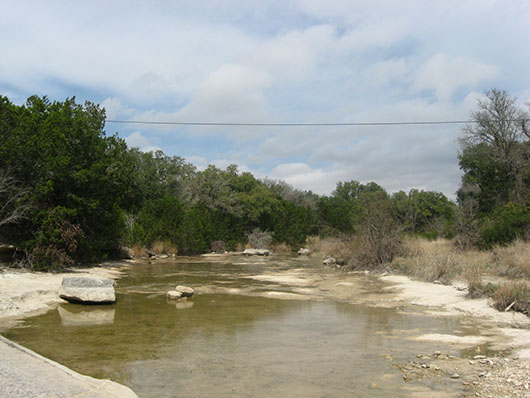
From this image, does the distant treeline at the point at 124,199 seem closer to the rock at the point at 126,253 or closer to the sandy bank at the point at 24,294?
the rock at the point at 126,253

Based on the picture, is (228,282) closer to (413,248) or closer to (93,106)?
(413,248)

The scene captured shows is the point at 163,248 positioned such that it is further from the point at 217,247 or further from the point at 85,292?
the point at 85,292

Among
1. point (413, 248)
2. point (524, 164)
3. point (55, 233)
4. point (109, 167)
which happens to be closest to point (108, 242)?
point (109, 167)

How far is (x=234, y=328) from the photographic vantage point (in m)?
11.1

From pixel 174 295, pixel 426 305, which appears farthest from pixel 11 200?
pixel 426 305

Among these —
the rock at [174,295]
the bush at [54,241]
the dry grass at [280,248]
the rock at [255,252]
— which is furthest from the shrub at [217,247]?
the rock at [174,295]

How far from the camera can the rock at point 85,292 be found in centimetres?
1370

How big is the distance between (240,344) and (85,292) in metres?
6.62

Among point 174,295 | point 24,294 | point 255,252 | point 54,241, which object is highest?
point 54,241

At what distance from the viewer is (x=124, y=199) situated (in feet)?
107

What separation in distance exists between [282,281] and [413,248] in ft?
28.3

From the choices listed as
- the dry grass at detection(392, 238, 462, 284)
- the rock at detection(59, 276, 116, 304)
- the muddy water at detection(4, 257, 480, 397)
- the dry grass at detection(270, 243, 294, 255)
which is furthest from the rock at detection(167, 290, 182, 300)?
the dry grass at detection(270, 243, 294, 255)

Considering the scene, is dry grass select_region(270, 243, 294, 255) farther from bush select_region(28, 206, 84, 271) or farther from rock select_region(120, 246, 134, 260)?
bush select_region(28, 206, 84, 271)

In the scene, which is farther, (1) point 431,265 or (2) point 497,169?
(2) point 497,169
